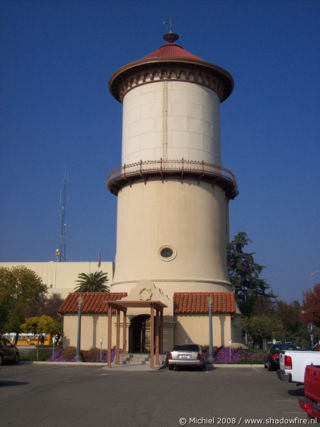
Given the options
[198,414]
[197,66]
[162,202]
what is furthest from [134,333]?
[198,414]

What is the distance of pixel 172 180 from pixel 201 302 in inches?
344

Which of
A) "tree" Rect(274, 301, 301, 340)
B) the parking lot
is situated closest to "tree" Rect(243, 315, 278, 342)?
"tree" Rect(274, 301, 301, 340)

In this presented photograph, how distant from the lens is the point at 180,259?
110ft

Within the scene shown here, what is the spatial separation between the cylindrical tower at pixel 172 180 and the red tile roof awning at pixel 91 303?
48.8 inches

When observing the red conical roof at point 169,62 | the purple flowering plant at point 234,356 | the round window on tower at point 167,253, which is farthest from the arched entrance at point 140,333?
the red conical roof at point 169,62

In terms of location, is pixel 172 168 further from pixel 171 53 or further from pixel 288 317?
pixel 288 317

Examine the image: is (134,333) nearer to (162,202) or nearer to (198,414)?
(162,202)

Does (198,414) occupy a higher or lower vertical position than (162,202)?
lower

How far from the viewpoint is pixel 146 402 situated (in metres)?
12.9

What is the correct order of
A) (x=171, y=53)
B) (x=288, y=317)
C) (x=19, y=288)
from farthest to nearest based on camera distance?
(x=19, y=288), (x=288, y=317), (x=171, y=53)

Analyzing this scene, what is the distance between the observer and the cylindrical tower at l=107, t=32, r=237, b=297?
3388cm

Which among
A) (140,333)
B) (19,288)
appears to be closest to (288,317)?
(19,288)

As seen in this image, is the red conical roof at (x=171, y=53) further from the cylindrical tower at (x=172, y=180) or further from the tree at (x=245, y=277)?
the tree at (x=245, y=277)

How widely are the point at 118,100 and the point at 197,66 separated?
26.5 ft
